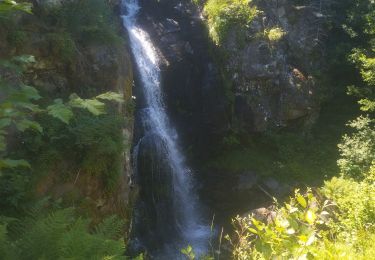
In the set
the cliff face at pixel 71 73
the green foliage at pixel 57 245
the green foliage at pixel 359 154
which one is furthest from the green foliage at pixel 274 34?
the green foliage at pixel 57 245

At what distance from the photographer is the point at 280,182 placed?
11984mm

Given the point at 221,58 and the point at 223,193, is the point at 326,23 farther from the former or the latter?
the point at 223,193

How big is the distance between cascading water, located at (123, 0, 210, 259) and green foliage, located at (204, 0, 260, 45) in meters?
2.52

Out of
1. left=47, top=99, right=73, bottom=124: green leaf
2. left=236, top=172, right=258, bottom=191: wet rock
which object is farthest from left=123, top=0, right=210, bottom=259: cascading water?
left=47, top=99, right=73, bottom=124: green leaf

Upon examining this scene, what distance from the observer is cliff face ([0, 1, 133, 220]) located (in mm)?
6481

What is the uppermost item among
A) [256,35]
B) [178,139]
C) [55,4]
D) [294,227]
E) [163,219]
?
[55,4]

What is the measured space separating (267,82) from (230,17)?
9.03 feet

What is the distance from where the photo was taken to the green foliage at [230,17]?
13.5 meters

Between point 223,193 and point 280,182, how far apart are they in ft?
6.22

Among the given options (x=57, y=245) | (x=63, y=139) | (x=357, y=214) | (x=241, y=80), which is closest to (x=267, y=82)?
(x=241, y=80)

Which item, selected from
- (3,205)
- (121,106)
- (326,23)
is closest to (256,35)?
(326,23)

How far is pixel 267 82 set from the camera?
42.9ft

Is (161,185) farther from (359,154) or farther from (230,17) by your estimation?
(230,17)

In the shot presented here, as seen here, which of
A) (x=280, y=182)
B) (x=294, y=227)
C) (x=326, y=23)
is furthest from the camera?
(x=326, y=23)
